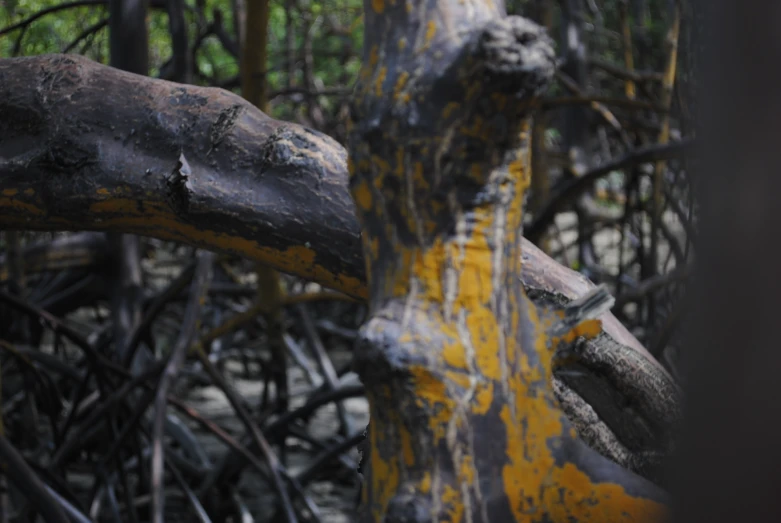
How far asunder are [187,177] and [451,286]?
43cm

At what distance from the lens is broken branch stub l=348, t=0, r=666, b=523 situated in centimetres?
63

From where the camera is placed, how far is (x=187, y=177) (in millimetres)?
984

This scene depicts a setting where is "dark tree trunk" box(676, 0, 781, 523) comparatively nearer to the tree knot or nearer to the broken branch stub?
A: the broken branch stub

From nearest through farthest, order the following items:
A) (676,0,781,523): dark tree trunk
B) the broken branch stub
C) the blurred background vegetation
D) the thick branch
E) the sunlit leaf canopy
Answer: (676,0,781,523): dark tree trunk → the broken branch stub → the thick branch → the blurred background vegetation → the sunlit leaf canopy

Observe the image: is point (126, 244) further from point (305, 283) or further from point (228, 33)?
point (228, 33)

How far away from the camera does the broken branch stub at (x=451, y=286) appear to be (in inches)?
24.6

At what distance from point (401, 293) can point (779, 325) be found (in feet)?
1.07

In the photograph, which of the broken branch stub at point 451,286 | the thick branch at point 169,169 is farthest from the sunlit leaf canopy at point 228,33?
the broken branch stub at point 451,286

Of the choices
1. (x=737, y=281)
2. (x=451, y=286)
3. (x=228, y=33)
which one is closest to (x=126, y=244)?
(x=228, y=33)

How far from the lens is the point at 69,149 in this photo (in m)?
1.03

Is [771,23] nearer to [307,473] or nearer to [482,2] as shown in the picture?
[482,2]

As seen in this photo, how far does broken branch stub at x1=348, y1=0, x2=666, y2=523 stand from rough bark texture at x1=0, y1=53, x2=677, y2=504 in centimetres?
30

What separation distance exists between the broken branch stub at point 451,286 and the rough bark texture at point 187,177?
0.30 metres

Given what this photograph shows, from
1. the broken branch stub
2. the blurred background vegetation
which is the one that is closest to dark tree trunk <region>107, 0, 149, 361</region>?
the blurred background vegetation
